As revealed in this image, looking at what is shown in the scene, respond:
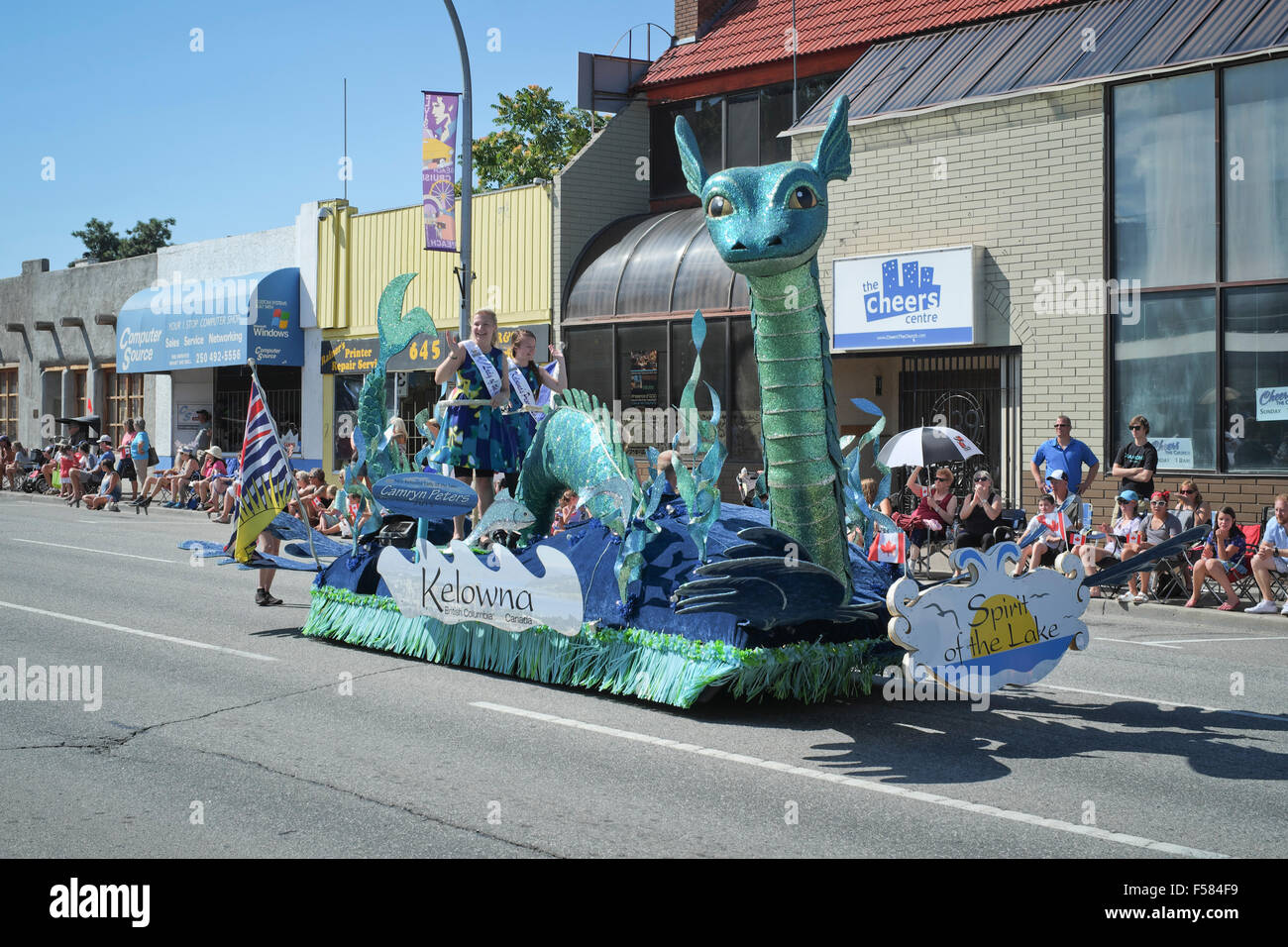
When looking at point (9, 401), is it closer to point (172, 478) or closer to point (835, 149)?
point (172, 478)

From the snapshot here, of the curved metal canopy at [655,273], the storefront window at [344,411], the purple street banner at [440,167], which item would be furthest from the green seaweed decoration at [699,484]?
the storefront window at [344,411]

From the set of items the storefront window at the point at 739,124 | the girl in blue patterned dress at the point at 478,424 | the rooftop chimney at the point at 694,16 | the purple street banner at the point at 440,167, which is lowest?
the girl in blue patterned dress at the point at 478,424

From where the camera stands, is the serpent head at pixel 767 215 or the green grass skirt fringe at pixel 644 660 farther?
the green grass skirt fringe at pixel 644 660

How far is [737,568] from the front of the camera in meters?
6.32

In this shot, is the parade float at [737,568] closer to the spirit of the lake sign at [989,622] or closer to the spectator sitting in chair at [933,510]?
the spirit of the lake sign at [989,622]

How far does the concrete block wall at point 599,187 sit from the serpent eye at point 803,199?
1702cm

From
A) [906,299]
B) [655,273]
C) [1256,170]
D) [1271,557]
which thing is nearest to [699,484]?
[1271,557]

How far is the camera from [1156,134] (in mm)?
15461

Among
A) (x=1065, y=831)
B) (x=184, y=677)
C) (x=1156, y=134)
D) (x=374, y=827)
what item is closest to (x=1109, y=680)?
(x=1065, y=831)

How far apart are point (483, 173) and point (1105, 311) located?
2053 cm

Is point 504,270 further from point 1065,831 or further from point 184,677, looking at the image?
point 1065,831

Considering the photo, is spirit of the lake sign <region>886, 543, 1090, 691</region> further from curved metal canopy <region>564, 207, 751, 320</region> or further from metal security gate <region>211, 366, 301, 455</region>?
metal security gate <region>211, 366, 301, 455</region>

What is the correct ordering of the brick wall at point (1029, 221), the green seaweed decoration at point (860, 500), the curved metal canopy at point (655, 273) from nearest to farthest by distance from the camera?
the green seaweed decoration at point (860, 500)
the brick wall at point (1029, 221)
the curved metal canopy at point (655, 273)

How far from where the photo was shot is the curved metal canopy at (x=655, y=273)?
67.2 feet
